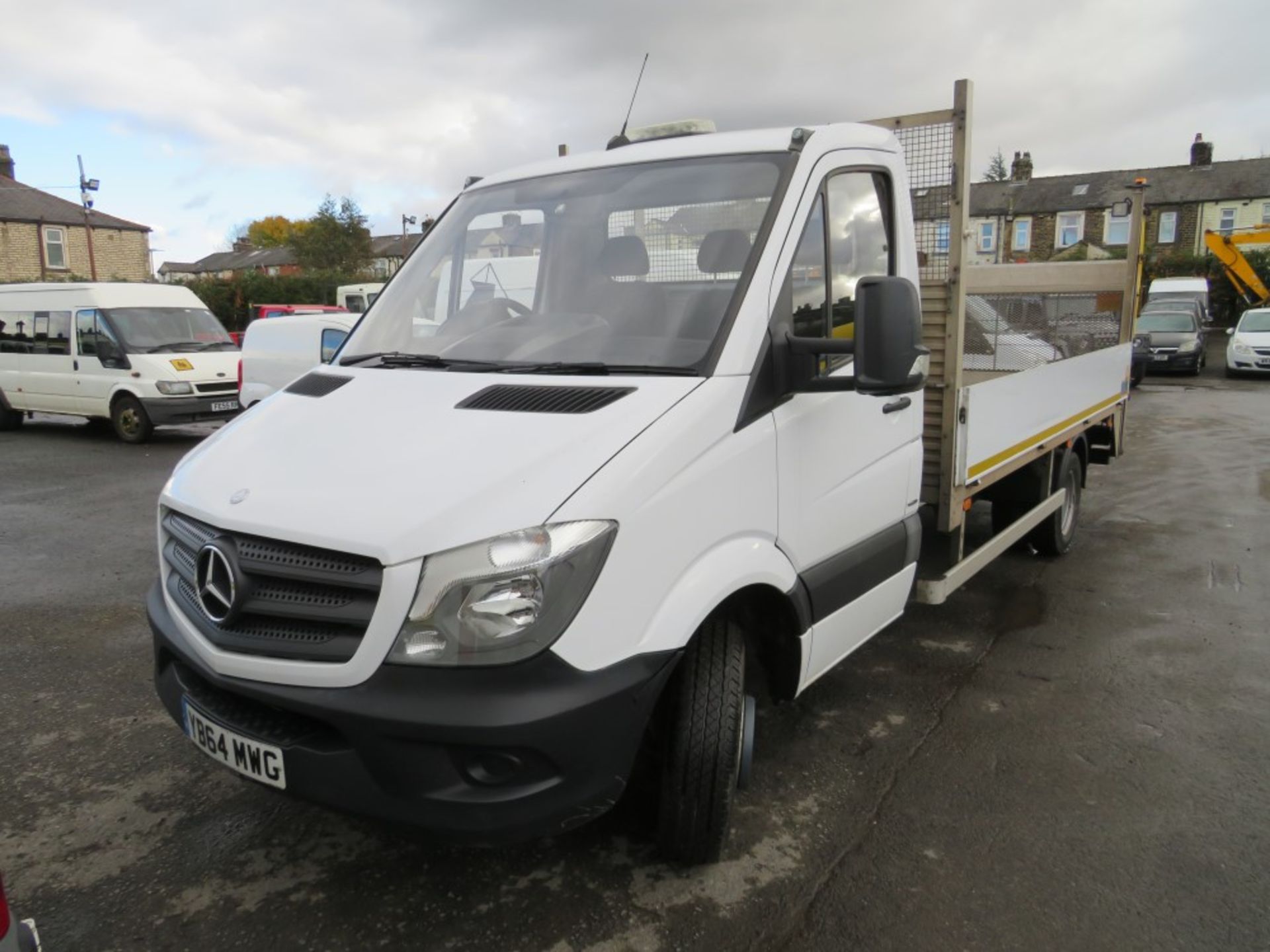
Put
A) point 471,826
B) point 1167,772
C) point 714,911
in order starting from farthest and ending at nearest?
point 1167,772 < point 714,911 < point 471,826

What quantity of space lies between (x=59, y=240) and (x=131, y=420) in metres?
40.1

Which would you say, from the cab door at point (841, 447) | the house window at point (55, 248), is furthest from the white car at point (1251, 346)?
the house window at point (55, 248)

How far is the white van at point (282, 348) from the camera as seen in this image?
11.3 meters

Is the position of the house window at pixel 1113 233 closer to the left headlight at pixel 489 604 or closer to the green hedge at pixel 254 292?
the green hedge at pixel 254 292

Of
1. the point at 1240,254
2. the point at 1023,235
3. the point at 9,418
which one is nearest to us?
the point at 9,418

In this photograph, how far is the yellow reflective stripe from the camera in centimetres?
441

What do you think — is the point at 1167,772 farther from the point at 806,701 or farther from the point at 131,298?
the point at 131,298

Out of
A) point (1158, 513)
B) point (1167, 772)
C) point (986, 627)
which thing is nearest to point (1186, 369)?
point (1158, 513)

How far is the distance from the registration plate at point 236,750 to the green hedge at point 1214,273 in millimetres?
34869

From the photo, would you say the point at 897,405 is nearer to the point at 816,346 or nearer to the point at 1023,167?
the point at 816,346

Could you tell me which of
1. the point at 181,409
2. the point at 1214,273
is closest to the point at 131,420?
the point at 181,409

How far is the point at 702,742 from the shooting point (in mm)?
2682

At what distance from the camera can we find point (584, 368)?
115 inches

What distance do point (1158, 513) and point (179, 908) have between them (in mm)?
7916
